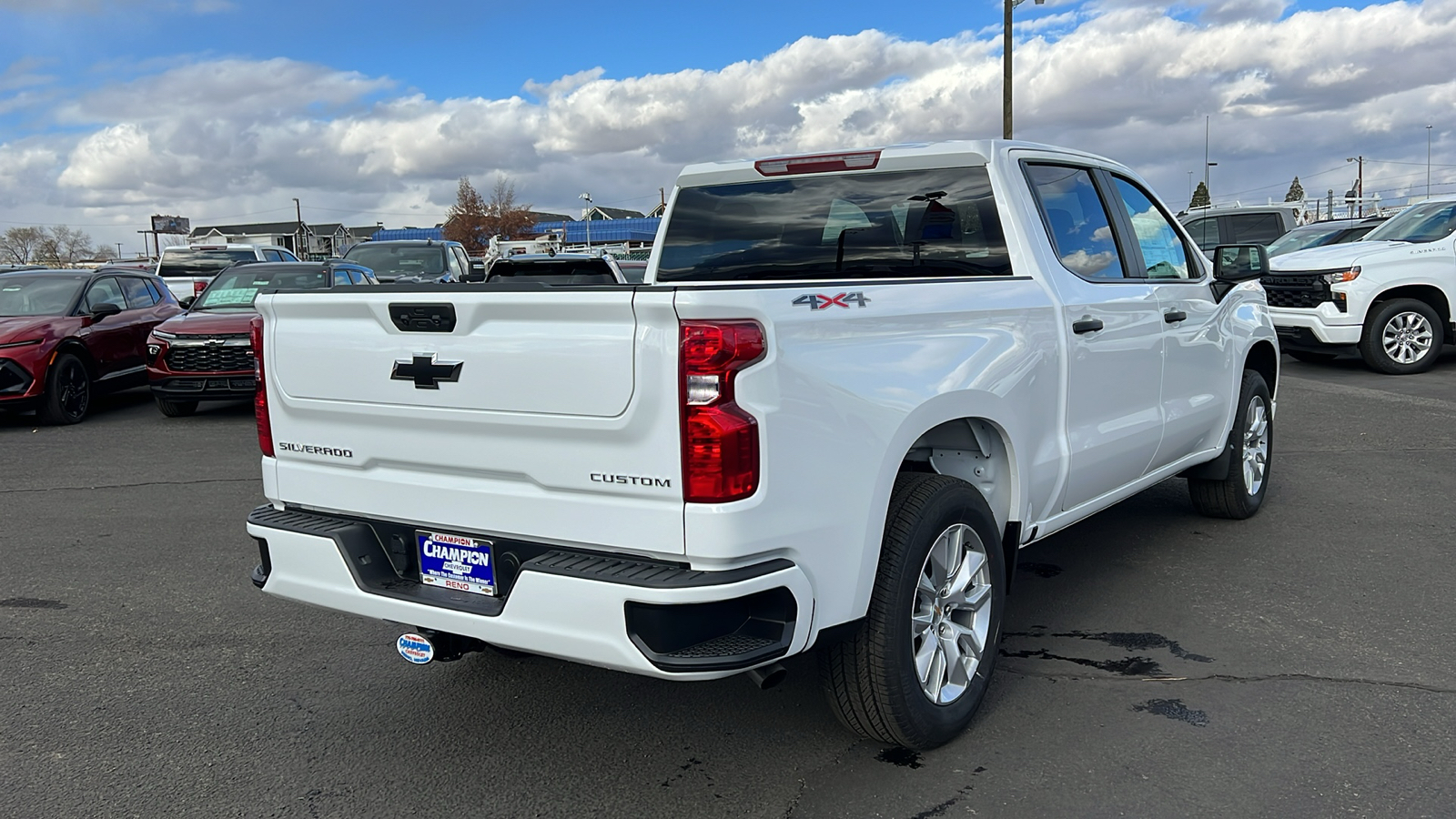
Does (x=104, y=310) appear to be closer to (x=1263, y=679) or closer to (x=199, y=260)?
(x=199, y=260)

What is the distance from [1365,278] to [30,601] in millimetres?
12455

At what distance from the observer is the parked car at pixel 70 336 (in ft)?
34.1

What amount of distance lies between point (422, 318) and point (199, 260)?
20.0m

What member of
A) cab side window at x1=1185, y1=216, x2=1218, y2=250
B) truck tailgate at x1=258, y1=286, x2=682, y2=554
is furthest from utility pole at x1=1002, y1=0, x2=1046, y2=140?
truck tailgate at x1=258, y1=286, x2=682, y2=554

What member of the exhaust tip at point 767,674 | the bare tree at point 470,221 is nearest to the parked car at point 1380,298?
the exhaust tip at point 767,674

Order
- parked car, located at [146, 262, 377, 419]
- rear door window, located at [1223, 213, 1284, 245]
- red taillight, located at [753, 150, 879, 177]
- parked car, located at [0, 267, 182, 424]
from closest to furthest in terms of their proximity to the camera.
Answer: red taillight, located at [753, 150, 879, 177] → parked car, located at [0, 267, 182, 424] → parked car, located at [146, 262, 377, 419] → rear door window, located at [1223, 213, 1284, 245]

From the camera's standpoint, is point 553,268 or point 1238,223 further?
point 1238,223

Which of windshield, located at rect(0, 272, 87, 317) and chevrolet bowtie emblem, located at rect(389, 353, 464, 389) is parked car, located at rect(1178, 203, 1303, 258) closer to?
windshield, located at rect(0, 272, 87, 317)

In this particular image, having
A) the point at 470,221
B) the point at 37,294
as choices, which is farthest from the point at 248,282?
the point at 470,221

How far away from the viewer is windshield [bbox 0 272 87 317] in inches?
444

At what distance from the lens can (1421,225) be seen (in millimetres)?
12703

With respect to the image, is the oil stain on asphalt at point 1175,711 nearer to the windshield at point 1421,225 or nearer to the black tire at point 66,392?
the black tire at point 66,392

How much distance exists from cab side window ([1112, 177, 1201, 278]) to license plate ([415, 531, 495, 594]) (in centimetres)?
338

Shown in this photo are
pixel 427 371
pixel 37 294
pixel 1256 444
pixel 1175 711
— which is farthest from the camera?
pixel 37 294
